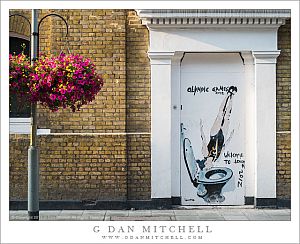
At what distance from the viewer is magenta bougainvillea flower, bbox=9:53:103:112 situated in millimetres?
7195

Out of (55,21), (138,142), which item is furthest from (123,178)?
(55,21)

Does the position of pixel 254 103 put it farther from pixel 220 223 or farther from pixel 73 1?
pixel 73 1

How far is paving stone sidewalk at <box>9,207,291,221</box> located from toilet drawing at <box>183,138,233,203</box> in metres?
0.25

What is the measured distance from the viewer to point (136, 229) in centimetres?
749

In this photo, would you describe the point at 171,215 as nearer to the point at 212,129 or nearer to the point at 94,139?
the point at 212,129

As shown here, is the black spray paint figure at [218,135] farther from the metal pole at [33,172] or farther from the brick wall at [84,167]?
the metal pole at [33,172]

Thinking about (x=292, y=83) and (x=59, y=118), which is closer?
(x=292, y=83)

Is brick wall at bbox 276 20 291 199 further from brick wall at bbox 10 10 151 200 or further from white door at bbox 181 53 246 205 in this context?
brick wall at bbox 10 10 151 200

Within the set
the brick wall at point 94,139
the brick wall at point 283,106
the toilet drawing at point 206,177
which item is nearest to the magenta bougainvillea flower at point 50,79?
the brick wall at point 94,139

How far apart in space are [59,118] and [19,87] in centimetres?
276

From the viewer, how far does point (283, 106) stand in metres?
10.0

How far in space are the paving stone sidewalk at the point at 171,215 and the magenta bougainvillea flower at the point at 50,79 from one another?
2.60m

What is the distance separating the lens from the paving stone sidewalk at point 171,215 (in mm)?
9250

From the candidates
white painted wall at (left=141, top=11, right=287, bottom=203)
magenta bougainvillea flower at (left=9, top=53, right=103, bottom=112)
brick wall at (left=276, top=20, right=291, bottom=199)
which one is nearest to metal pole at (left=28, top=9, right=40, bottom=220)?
magenta bougainvillea flower at (left=9, top=53, right=103, bottom=112)
